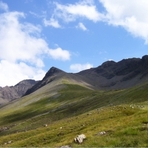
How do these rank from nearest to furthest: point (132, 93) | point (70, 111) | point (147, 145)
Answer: point (147, 145) < point (132, 93) < point (70, 111)

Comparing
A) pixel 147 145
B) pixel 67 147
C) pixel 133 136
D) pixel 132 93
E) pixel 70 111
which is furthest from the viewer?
pixel 70 111

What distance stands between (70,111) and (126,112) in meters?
78.7

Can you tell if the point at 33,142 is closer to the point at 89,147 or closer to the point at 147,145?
the point at 89,147

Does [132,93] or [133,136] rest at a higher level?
[132,93]

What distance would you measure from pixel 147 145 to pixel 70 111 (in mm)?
110927

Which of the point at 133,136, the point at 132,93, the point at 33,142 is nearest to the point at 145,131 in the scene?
the point at 133,136

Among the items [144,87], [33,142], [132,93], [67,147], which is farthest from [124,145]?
[144,87]

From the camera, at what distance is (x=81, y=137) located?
107 feet

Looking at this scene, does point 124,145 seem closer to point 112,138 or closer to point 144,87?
point 112,138

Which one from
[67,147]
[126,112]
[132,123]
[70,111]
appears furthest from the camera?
[70,111]

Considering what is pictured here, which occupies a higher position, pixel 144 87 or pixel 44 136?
pixel 144 87

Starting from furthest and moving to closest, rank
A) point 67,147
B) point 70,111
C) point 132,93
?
1. point 70,111
2. point 132,93
3. point 67,147

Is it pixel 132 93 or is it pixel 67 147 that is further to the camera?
pixel 132 93

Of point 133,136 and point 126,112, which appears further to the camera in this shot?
point 126,112
